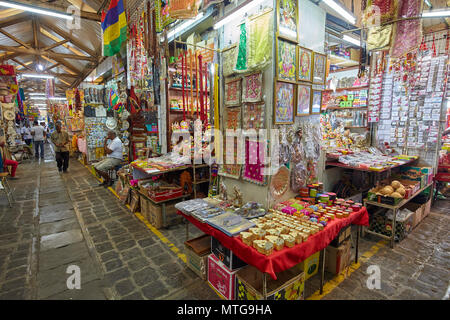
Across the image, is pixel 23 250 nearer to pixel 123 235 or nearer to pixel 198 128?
pixel 123 235

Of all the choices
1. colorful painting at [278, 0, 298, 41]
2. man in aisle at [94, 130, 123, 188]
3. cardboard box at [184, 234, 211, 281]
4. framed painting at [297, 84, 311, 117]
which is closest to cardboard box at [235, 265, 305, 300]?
cardboard box at [184, 234, 211, 281]

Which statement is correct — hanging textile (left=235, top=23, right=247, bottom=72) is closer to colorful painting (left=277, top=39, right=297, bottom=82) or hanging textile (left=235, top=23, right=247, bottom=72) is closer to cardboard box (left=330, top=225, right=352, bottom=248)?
colorful painting (left=277, top=39, right=297, bottom=82)

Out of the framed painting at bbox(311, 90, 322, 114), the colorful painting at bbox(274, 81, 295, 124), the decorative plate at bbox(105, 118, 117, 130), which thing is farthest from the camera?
the decorative plate at bbox(105, 118, 117, 130)

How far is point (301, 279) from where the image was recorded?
2414mm

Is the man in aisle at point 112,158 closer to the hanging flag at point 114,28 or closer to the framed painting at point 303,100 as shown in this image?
the hanging flag at point 114,28

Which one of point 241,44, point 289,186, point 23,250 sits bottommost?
point 23,250

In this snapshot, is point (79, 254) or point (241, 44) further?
point (79, 254)

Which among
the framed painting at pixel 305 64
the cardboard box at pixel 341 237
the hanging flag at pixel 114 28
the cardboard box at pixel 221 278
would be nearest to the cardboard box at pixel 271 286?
the cardboard box at pixel 221 278

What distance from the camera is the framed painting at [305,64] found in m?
3.06

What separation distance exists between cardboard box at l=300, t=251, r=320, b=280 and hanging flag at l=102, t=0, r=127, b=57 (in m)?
6.33

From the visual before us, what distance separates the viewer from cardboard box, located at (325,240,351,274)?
291 centimetres
